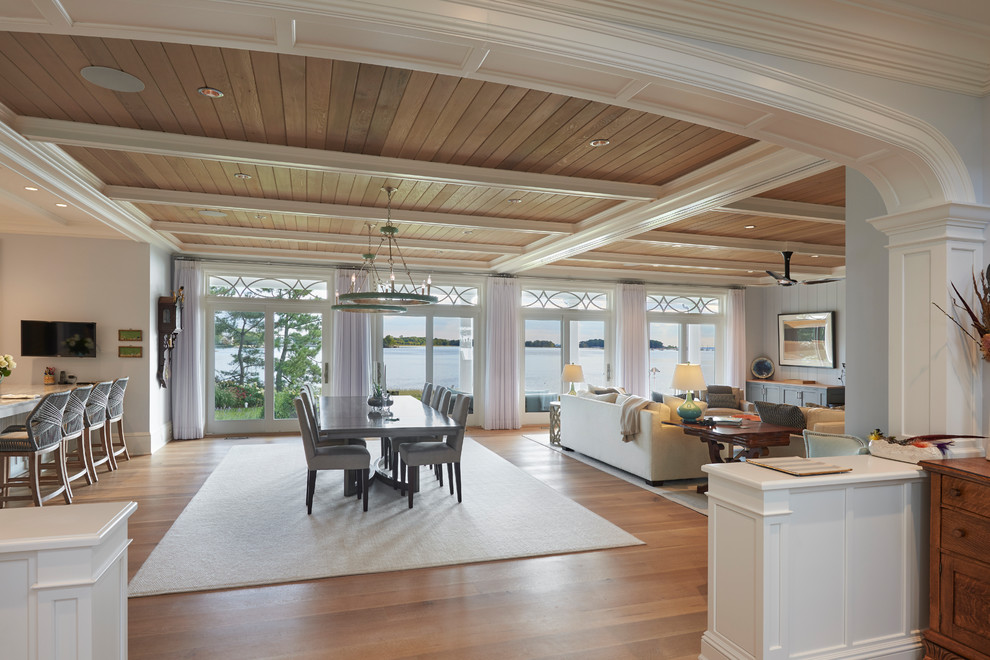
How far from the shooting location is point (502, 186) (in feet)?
14.7

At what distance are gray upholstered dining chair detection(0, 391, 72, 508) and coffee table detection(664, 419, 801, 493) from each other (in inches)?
213

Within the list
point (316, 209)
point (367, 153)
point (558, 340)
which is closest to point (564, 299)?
point (558, 340)

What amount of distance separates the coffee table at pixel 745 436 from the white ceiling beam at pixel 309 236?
3335 mm

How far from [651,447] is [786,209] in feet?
8.34

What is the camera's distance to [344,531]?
4285mm

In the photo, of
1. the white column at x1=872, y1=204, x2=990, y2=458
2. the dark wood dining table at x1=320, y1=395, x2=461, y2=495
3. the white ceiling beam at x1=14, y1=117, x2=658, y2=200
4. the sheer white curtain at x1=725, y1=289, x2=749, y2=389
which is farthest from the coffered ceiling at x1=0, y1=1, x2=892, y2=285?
the sheer white curtain at x1=725, y1=289, x2=749, y2=389

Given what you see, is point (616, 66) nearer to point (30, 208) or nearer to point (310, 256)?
point (30, 208)

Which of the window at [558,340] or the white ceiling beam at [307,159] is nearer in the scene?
the white ceiling beam at [307,159]

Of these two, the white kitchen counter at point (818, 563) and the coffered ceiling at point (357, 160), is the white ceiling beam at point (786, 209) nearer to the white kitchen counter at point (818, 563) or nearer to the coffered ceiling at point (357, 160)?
the coffered ceiling at point (357, 160)

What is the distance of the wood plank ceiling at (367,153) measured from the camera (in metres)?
2.90

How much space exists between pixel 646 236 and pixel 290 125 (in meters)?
4.15

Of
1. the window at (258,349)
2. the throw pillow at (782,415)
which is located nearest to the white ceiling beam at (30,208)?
the window at (258,349)

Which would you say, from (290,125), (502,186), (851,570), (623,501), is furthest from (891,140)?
(623,501)

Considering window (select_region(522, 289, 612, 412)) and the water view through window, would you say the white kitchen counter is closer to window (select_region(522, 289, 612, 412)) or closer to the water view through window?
the water view through window
